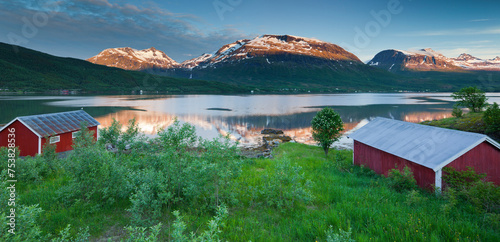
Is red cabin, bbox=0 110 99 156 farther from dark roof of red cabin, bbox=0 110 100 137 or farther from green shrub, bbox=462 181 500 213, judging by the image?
green shrub, bbox=462 181 500 213

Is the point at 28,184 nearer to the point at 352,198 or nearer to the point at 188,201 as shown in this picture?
the point at 188,201

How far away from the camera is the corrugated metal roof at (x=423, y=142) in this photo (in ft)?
44.6

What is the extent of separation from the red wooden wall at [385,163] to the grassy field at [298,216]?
1.03m

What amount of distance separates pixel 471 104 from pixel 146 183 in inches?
2304

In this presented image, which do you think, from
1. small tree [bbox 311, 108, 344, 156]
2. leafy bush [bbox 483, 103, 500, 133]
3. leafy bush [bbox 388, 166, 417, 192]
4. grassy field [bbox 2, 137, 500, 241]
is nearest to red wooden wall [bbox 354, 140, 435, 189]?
leafy bush [bbox 388, 166, 417, 192]

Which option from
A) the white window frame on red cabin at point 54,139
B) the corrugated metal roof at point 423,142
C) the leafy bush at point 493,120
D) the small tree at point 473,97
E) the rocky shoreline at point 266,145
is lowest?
the rocky shoreline at point 266,145

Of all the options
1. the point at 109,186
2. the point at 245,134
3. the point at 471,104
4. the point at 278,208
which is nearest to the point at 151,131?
the point at 245,134

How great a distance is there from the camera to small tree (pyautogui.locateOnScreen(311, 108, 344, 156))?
1113 inches

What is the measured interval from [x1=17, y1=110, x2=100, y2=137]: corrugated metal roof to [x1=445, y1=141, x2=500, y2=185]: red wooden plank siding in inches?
1370

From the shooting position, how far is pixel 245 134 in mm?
47500

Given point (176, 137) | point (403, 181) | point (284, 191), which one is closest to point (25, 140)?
point (176, 137)

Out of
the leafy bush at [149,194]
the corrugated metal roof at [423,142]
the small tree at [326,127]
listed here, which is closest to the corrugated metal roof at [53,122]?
the leafy bush at [149,194]

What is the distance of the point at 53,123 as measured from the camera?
27.4m

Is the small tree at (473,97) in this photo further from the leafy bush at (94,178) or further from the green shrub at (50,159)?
the green shrub at (50,159)
